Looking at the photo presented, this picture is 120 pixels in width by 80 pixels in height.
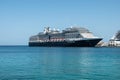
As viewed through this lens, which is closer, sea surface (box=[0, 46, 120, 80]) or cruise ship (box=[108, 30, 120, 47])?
sea surface (box=[0, 46, 120, 80])

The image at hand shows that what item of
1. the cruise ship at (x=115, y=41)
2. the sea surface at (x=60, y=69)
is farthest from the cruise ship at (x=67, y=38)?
the sea surface at (x=60, y=69)

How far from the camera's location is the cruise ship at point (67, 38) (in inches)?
5157

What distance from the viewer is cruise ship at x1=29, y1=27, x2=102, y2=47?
13100cm

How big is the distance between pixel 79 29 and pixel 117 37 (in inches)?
1647

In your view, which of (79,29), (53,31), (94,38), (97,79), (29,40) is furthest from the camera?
(29,40)

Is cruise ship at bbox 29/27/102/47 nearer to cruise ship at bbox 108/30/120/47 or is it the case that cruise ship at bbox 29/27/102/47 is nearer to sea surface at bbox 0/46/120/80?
cruise ship at bbox 108/30/120/47

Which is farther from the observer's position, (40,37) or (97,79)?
(40,37)

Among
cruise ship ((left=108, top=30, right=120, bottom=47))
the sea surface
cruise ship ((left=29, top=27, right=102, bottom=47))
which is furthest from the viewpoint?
cruise ship ((left=108, top=30, right=120, bottom=47))

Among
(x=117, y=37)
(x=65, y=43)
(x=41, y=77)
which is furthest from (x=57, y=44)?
(x=41, y=77)

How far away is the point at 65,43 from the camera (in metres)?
137

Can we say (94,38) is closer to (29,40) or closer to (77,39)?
(77,39)

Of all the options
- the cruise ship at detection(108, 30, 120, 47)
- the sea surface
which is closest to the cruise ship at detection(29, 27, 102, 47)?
the cruise ship at detection(108, 30, 120, 47)

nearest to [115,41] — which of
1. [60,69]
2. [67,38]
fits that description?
[67,38]

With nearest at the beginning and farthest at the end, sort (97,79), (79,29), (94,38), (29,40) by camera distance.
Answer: (97,79) → (94,38) → (79,29) → (29,40)
